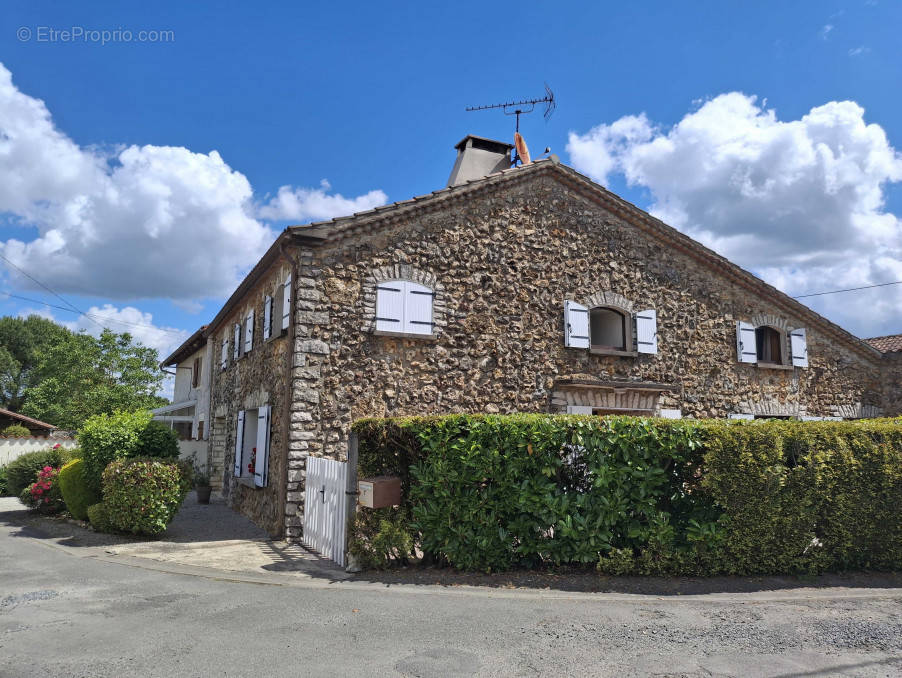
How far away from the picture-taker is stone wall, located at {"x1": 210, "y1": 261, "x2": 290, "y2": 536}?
10469mm

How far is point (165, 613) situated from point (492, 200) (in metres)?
9.02

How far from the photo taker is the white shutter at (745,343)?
13984 millimetres

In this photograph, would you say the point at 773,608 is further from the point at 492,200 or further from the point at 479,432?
the point at 492,200

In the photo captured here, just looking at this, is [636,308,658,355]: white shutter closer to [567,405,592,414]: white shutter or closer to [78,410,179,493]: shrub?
[567,405,592,414]: white shutter

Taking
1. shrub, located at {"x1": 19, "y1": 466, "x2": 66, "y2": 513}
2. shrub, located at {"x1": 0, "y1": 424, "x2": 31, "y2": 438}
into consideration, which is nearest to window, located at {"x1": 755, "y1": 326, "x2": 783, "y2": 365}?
shrub, located at {"x1": 19, "y1": 466, "x2": 66, "y2": 513}

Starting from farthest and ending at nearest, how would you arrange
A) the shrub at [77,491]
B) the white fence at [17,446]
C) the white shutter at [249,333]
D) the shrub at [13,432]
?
1. the shrub at [13,432]
2. the white fence at [17,446]
3. the white shutter at [249,333]
4. the shrub at [77,491]

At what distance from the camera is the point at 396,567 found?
7.12 meters

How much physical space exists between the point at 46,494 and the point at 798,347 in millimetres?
16745

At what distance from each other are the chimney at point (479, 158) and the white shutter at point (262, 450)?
A: 28.0 feet

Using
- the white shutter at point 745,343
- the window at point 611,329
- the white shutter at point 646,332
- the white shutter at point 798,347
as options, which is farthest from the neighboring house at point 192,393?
the white shutter at point 798,347

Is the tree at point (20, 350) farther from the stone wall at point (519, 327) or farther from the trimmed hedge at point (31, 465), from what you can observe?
the stone wall at point (519, 327)

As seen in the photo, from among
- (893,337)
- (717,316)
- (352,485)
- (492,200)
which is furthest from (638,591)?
→ (893,337)

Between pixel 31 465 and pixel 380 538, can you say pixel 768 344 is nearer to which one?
pixel 380 538

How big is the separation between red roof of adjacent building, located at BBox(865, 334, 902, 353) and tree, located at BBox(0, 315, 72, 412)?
134 feet
